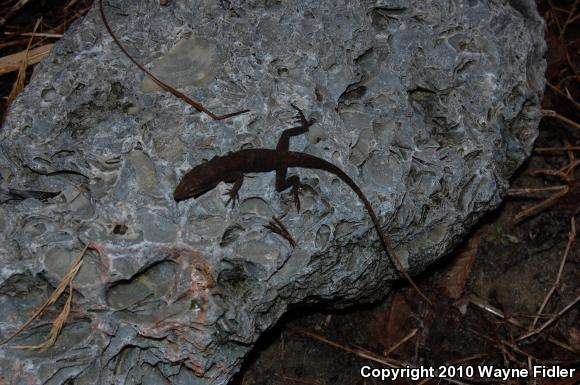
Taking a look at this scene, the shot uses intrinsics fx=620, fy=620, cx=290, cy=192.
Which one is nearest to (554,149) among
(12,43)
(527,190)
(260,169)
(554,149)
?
(554,149)

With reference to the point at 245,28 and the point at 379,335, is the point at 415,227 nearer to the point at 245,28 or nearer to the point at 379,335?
the point at 379,335

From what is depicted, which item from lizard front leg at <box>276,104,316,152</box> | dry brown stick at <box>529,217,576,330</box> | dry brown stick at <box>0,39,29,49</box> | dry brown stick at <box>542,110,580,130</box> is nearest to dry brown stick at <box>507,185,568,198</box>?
dry brown stick at <box>529,217,576,330</box>

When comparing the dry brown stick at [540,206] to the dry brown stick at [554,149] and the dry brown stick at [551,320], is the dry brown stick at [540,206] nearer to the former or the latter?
the dry brown stick at [554,149]

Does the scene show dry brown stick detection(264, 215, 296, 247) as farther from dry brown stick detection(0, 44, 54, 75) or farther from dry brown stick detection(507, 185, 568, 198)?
dry brown stick detection(0, 44, 54, 75)

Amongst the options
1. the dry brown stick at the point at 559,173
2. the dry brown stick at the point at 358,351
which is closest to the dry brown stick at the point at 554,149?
the dry brown stick at the point at 559,173

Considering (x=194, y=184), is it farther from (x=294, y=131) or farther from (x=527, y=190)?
(x=527, y=190)
